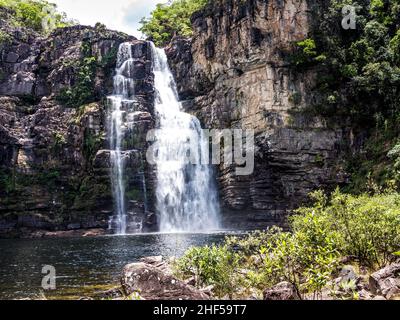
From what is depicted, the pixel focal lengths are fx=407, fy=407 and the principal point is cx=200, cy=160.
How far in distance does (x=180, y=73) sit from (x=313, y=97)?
58.4 feet

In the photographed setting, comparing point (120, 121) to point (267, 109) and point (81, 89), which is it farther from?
point (267, 109)

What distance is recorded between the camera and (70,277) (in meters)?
19.9

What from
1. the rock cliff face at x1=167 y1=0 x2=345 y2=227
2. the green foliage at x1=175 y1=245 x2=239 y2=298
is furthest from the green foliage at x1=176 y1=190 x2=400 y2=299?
the rock cliff face at x1=167 y1=0 x2=345 y2=227

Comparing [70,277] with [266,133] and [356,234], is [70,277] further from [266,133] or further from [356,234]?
[266,133]

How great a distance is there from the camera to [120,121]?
4962cm

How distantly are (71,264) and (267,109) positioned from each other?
27.5 m

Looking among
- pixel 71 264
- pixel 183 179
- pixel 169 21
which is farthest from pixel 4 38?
pixel 71 264

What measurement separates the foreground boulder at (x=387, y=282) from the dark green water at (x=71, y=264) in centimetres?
1064

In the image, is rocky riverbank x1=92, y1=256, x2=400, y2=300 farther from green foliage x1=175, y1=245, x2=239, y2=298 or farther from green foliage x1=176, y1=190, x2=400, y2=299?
green foliage x1=176, y1=190, x2=400, y2=299

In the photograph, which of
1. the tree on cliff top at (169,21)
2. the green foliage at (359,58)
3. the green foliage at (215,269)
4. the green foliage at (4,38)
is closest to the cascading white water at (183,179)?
Result: the green foliage at (359,58)

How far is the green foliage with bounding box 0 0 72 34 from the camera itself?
63.6m

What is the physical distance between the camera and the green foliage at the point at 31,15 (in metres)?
63.6

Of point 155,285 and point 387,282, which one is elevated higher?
point 387,282
